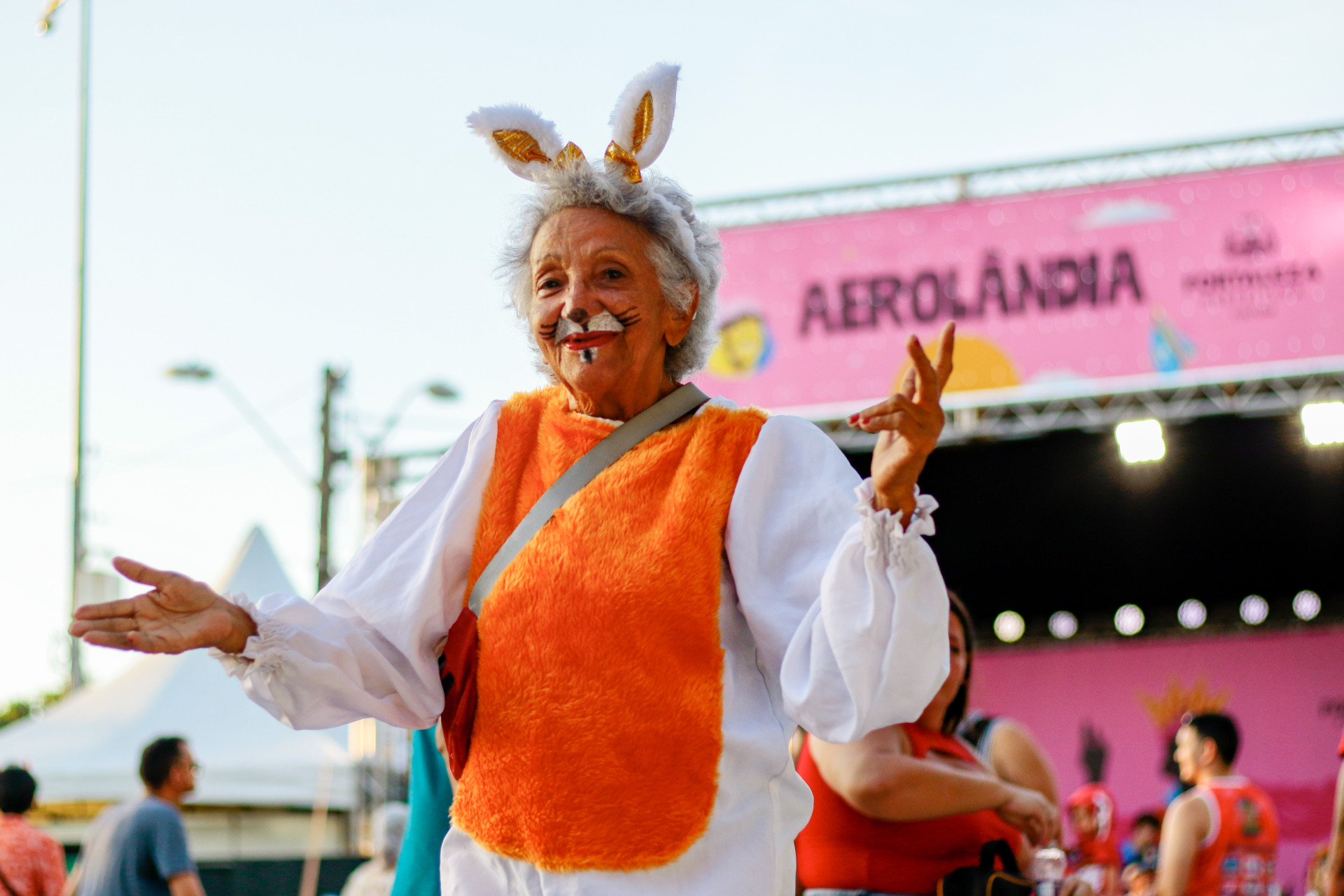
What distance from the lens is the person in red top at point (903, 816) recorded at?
106 inches

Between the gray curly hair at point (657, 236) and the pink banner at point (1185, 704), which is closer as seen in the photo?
the gray curly hair at point (657, 236)

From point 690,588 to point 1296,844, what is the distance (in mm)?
11354

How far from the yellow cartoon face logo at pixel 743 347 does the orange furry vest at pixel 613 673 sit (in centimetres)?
681

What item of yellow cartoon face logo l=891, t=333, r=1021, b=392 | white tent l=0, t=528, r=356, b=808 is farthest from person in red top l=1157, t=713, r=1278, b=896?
white tent l=0, t=528, r=356, b=808

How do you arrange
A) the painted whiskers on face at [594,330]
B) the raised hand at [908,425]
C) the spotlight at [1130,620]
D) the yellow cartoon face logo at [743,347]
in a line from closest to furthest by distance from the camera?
the raised hand at [908,425] < the painted whiskers on face at [594,330] < the yellow cartoon face logo at [743,347] < the spotlight at [1130,620]

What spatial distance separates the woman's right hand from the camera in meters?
2.72

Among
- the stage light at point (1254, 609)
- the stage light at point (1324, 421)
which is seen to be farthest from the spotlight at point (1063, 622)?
the stage light at point (1324, 421)

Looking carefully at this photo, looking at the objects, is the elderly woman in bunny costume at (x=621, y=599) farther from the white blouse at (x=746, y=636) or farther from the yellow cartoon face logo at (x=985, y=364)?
the yellow cartoon face logo at (x=985, y=364)

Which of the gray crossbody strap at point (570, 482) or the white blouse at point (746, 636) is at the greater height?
the gray crossbody strap at point (570, 482)

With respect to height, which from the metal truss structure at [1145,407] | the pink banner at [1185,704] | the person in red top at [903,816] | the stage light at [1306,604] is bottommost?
the pink banner at [1185,704]

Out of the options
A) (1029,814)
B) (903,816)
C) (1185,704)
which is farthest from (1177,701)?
(903,816)

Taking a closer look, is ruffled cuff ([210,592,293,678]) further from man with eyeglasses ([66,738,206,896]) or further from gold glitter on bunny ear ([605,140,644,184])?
man with eyeglasses ([66,738,206,896])

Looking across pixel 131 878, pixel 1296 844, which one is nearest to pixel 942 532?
pixel 1296 844

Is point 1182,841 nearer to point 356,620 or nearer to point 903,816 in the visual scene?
point 903,816
